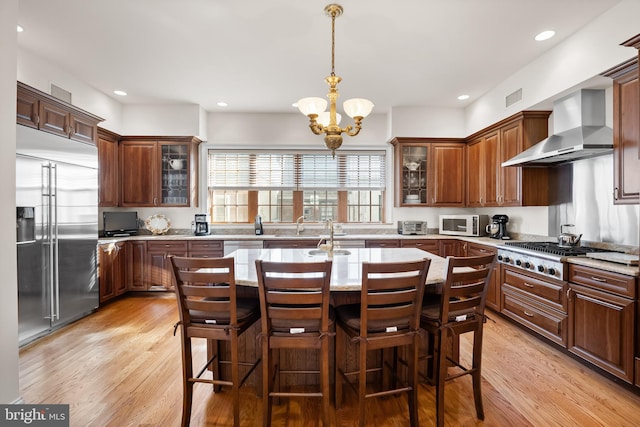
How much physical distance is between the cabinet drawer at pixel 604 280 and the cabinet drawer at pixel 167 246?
4.63 metres

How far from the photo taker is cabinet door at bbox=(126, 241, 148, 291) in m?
4.53

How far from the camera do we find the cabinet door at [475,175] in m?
4.49

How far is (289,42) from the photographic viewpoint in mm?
3008

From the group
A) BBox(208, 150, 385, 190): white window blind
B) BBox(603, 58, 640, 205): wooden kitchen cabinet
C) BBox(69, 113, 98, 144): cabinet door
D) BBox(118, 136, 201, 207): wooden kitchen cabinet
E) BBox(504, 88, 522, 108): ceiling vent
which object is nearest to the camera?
BBox(603, 58, 640, 205): wooden kitchen cabinet

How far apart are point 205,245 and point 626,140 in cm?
479

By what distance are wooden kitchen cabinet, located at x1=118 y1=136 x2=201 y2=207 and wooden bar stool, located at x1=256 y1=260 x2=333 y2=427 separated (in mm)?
3771

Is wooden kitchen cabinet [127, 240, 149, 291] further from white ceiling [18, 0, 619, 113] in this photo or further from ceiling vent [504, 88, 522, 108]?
ceiling vent [504, 88, 522, 108]

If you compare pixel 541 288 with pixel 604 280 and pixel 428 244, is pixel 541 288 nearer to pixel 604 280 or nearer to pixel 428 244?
pixel 604 280

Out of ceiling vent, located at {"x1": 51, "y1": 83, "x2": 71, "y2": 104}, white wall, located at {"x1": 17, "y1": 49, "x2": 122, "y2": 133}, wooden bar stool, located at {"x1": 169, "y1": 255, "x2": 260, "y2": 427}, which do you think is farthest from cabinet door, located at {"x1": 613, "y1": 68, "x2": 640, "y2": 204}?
white wall, located at {"x1": 17, "y1": 49, "x2": 122, "y2": 133}

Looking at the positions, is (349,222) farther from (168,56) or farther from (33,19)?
(33,19)

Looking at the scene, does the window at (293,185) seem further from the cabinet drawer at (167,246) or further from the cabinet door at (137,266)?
the cabinet door at (137,266)

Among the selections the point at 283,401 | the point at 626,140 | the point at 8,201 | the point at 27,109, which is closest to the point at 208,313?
the point at 283,401

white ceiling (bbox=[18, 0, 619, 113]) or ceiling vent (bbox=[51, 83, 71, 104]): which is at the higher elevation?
white ceiling (bbox=[18, 0, 619, 113])

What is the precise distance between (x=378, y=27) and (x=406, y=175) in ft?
8.58
